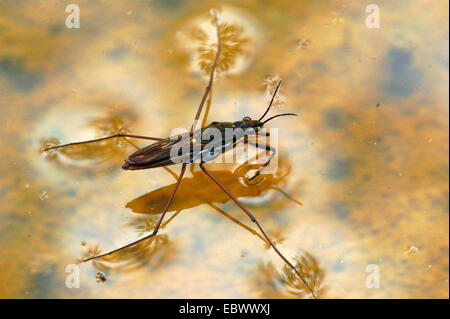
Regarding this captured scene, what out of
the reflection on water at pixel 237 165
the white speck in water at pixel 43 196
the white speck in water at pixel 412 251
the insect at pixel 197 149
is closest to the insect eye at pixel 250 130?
the insect at pixel 197 149

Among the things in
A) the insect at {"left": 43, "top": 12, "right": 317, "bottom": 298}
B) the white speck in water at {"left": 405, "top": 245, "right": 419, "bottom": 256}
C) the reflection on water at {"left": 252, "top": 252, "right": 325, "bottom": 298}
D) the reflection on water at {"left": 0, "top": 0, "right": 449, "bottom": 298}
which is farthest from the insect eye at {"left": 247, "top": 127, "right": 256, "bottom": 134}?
the white speck in water at {"left": 405, "top": 245, "right": 419, "bottom": 256}

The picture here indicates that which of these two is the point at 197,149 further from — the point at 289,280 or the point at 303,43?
the point at 303,43

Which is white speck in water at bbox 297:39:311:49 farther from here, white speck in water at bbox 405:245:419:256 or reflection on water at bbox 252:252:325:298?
white speck in water at bbox 405:245:419:256

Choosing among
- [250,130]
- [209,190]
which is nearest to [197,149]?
[209,190]

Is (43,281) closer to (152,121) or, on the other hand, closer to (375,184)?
(152,121)

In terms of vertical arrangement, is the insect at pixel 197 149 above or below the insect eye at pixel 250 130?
below

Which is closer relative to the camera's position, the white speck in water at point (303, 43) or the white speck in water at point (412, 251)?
the white speck in water at point (412, 251)

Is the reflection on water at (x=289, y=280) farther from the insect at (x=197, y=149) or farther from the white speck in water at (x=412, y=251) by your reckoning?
the white speck in water at (x=412, y=251)

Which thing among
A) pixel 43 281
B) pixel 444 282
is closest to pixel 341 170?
pixel 444 282

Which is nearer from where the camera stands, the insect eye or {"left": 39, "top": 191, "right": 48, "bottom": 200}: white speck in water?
{"left": 39, "top": 191, "right": 48, "bottom": 200}: white speck in water
